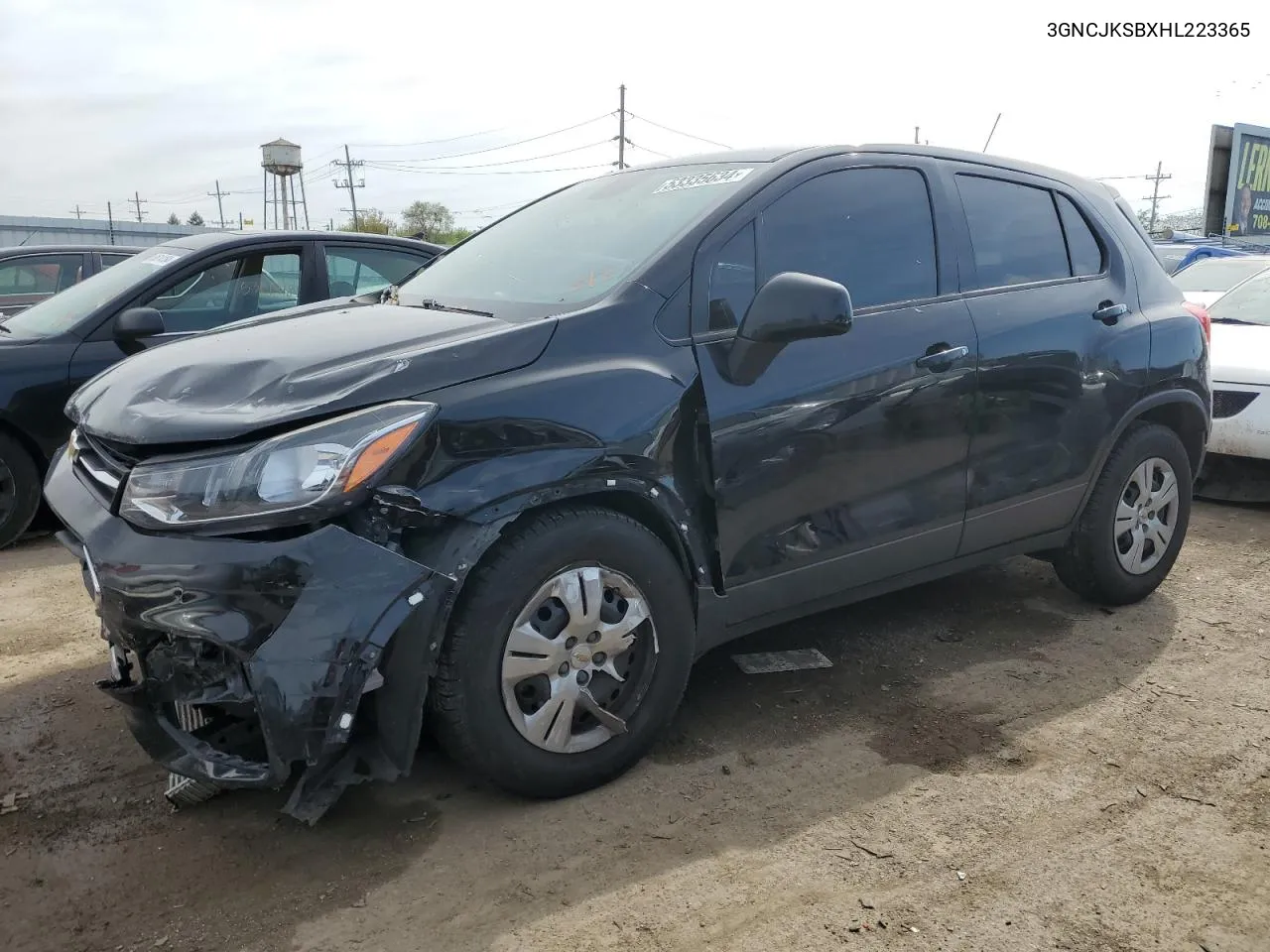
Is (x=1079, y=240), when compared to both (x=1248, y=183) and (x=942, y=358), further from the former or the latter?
(x=1248, y=183)

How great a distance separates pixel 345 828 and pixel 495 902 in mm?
555

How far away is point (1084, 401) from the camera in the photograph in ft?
13.0

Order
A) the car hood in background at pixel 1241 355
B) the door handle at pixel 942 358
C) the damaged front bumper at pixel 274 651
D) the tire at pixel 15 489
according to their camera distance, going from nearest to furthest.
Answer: the damaged front bumper at pixel 274 651, the door handle at pixel 942 358, the tire at pixel 15 489, the car hood in background at pixel 1241 355

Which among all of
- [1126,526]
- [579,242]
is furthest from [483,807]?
[1126,526]

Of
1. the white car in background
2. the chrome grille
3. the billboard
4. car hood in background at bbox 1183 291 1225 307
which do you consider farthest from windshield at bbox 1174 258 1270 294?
the billboard

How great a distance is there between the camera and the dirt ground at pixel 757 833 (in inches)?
91.8

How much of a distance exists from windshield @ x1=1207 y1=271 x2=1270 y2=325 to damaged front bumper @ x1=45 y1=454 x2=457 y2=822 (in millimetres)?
6818

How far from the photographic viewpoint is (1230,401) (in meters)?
6.19

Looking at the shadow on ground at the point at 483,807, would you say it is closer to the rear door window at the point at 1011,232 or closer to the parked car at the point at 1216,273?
the rear door window at the point at 1011,232

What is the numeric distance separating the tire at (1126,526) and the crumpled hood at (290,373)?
2.63 meters

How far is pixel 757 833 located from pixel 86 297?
196 inches

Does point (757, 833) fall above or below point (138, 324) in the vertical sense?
below

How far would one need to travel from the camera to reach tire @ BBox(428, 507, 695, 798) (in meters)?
2.53

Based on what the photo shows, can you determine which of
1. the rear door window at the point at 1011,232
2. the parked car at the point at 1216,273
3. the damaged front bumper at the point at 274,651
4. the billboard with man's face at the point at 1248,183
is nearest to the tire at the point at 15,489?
the damaged front bumper at the point at 274,651
